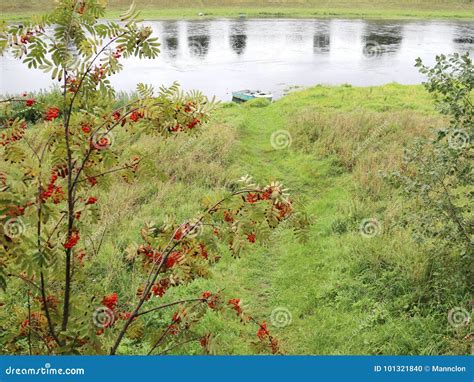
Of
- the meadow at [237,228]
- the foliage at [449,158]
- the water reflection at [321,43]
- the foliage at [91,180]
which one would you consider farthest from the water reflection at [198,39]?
the foliage at [91,180]

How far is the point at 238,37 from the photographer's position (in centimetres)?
6494

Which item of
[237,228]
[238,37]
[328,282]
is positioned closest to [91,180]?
[237,228]

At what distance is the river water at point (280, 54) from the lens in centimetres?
3669

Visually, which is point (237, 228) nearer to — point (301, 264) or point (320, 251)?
point (301, 264)

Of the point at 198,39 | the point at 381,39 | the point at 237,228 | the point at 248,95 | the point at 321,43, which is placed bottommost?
the point at 248,95

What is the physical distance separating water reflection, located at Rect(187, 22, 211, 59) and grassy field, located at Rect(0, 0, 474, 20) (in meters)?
7.36

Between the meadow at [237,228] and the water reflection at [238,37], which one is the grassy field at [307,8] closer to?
the water reflection at [238,37]

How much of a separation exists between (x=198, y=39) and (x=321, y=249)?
5812 cm

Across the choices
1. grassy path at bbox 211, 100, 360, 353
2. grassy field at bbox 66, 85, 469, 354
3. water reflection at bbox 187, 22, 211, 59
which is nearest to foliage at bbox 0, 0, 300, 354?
grassy field at bbox 66, 85, 469, 354

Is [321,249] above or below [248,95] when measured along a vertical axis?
above

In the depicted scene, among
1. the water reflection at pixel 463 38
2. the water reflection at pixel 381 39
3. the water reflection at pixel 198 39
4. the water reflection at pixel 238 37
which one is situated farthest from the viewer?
the water reflection at pixel 238 37

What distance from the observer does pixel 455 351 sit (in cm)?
564

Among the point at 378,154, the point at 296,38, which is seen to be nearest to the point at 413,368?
the point at 378,154

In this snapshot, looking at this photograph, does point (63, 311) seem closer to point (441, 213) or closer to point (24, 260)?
point (24, 260)
